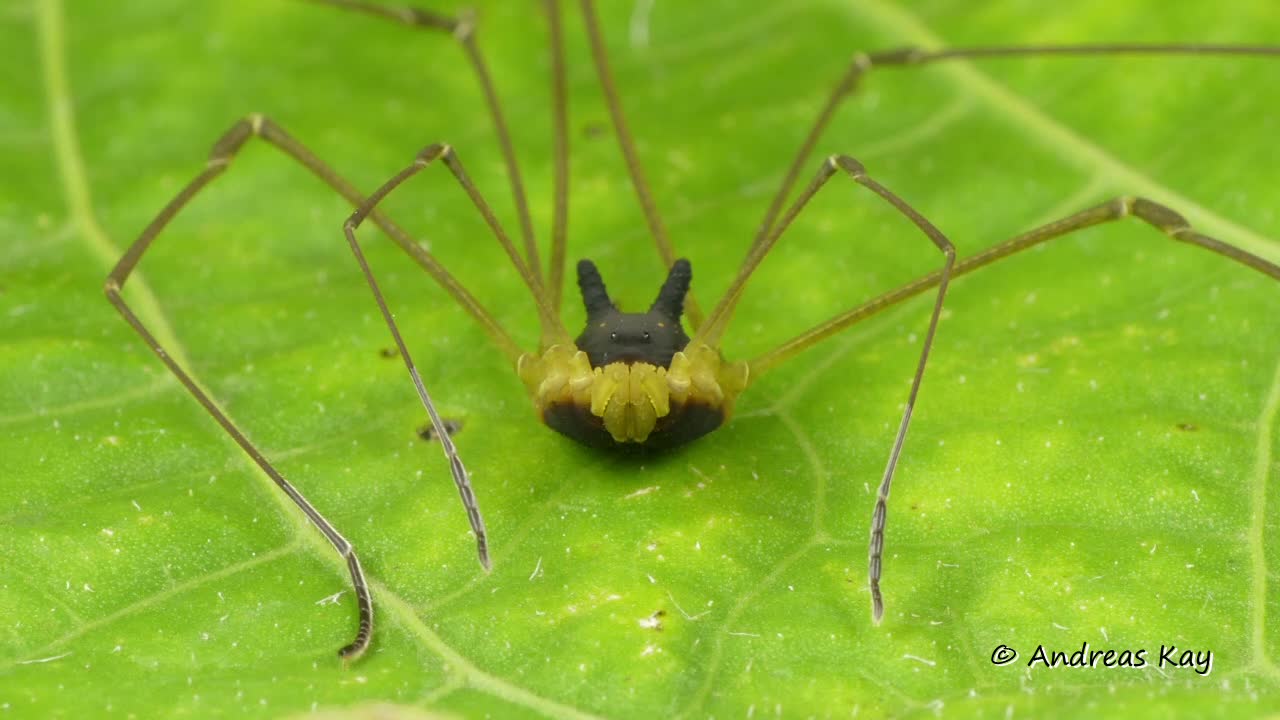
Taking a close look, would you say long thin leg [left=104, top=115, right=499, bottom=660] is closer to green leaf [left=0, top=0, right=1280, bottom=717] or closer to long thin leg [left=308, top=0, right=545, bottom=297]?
green leaf [left=0, top=0, right=1280, bottom=717]

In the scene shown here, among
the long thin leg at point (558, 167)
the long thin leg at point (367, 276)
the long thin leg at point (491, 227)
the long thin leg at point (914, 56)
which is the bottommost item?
the long thin leg at point (367, 276)

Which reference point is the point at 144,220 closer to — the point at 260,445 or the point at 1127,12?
the point at 260,445

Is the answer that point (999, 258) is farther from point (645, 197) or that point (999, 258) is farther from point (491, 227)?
point (491, 227)

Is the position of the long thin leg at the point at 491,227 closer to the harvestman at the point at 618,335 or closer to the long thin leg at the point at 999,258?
the harvestman at the point at 618,335

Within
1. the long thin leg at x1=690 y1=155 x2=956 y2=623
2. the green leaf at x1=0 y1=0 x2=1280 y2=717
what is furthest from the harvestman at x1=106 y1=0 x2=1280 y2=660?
the green leaf at x1=0 y1=0 x2=1280 y2=717

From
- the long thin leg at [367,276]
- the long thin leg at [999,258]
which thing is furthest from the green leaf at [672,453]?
the long thin leg at [999,258]

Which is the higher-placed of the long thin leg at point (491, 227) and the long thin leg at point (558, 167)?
the long thin leg at point (558, 167)
